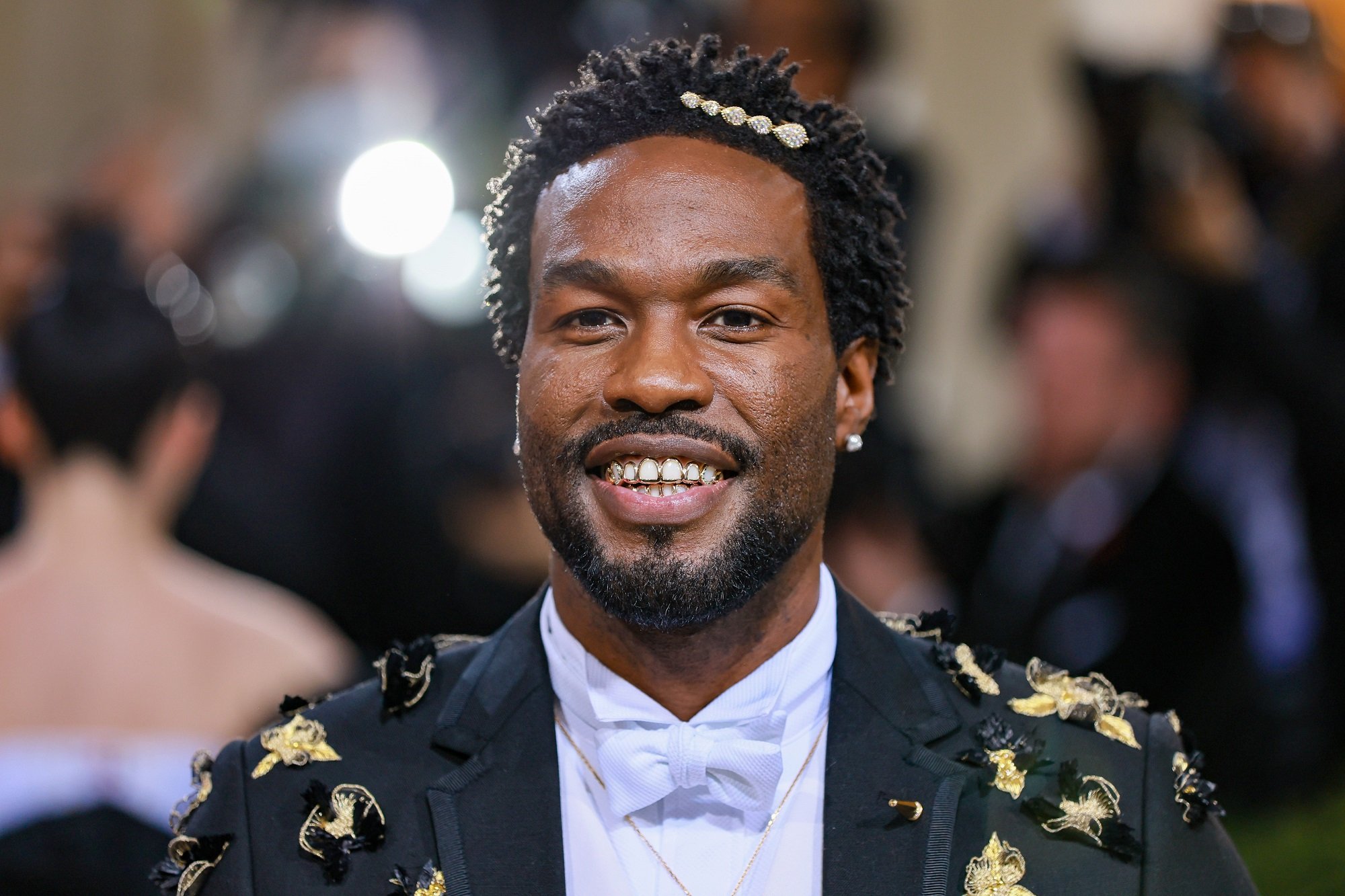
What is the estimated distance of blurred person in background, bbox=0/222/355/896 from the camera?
523 cm

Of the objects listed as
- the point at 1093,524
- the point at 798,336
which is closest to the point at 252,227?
the point at 1093,524

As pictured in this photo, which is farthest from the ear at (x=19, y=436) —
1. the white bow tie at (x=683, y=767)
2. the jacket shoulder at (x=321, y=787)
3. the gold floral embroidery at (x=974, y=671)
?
the gold floral embroidery at (x=974, y=671)

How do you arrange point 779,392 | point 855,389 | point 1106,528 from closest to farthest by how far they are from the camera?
point 779,392 < point 855,389 < point 1106,528

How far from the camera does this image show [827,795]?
269cm

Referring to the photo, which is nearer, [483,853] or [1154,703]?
[483,853]

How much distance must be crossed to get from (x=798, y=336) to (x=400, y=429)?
130 inches

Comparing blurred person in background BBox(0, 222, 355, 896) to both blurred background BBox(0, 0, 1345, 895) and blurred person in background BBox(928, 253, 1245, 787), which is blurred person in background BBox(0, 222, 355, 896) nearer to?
blurred background BBox(0, 0, 1345, 895)

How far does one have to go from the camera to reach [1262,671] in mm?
5734

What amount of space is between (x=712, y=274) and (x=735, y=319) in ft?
0.32

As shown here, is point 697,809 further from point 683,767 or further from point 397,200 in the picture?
point 397,200

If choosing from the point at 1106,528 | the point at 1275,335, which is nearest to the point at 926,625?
the point at 1106,528

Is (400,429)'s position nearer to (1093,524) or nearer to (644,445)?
(1093,524)

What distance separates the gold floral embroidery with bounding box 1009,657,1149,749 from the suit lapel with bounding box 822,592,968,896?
16 centimetres

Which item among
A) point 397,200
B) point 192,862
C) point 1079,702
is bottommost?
point 192,862
